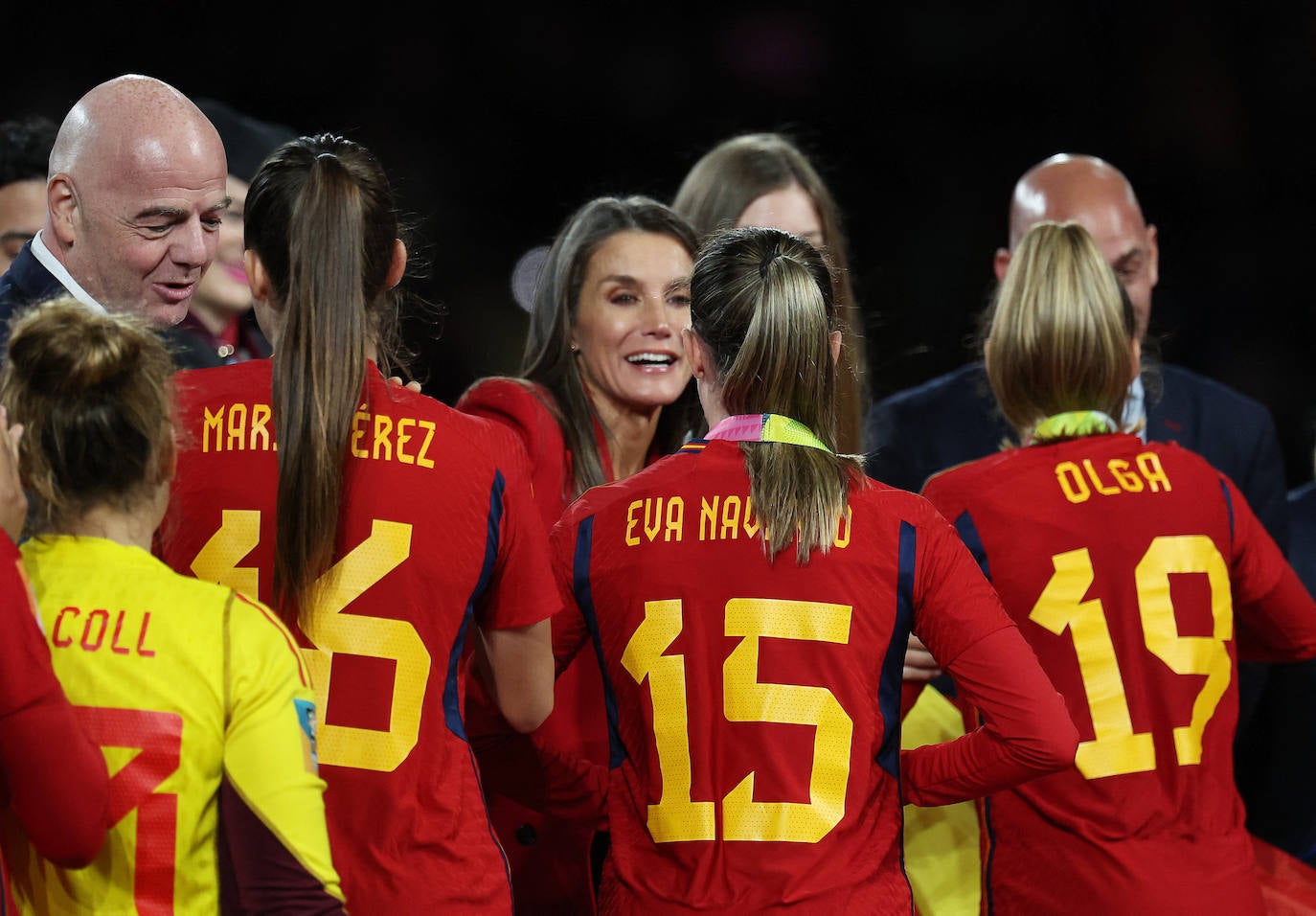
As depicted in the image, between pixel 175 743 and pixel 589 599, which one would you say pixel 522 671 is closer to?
pixel 589 599

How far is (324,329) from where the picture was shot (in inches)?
77.7

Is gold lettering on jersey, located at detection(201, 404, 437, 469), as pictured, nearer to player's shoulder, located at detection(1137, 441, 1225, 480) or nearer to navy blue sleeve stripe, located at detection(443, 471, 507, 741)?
navy blue sleeve stripe, located at detection(443, 471, 507, 741)

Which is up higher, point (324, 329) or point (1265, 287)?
point (1265, 287)

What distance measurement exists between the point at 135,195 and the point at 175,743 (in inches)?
48.7

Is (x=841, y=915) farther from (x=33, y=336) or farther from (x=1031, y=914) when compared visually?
(x=33, y=336)

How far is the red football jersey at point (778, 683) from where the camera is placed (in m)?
2.00

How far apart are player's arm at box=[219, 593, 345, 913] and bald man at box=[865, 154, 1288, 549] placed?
7.68 feet

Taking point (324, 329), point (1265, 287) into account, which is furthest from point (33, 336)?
point (1265, 287)

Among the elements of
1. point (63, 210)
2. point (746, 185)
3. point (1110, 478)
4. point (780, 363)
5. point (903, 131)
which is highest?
point (903, 131)

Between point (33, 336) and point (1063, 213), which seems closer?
point (33, 336)

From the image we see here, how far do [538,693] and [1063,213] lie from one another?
2.63 metres

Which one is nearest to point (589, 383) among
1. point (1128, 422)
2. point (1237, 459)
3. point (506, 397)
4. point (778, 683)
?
point (506, 397)

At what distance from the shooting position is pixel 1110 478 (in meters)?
2.45

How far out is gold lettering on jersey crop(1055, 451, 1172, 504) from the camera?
244 cm
